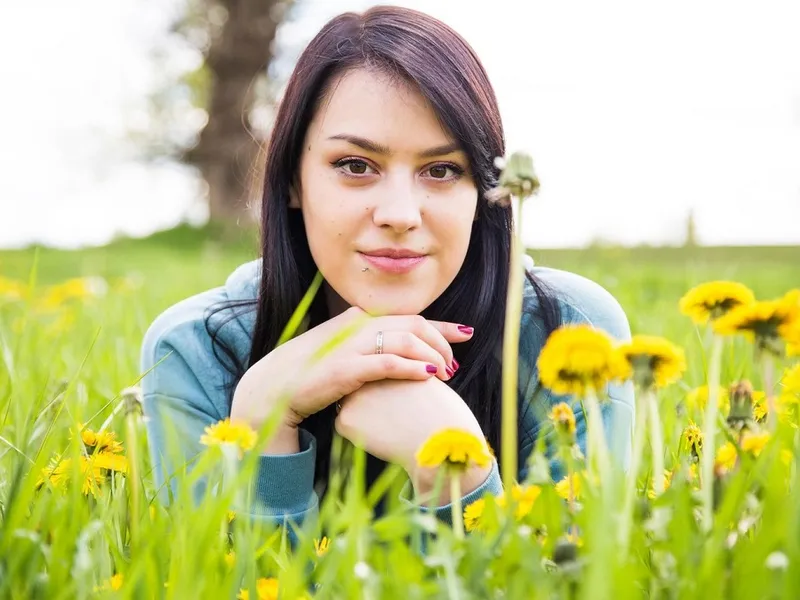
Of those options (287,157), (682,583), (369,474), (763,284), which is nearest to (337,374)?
(369,474)

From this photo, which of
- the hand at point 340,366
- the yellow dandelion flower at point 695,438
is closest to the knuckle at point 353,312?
the hand at point 340,366

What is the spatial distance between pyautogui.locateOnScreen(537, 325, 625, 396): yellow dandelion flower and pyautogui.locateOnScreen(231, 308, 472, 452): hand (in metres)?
0.63

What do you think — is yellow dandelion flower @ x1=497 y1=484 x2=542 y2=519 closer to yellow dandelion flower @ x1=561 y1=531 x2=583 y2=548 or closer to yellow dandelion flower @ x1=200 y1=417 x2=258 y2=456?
yellow dandelion flower @ x1=561 y1=531 x2=583 y2=548

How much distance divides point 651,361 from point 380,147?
80 centimetres

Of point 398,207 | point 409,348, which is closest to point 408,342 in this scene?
point 409,348

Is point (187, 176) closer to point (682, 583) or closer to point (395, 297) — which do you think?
point (395, 297)

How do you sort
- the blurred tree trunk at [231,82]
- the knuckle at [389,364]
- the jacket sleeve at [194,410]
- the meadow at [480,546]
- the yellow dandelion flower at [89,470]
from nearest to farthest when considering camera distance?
the meadow at [480,546], the yellow dandelion flower at [89,470], the knuckle at [389,364], the jacket sleeve at [194,410], the blurred tree trunk at [231,82]

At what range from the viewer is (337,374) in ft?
4.17

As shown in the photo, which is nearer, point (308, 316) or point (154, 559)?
point (154, 559)

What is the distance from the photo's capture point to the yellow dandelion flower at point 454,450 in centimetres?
68

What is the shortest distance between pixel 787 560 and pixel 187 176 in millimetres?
12104

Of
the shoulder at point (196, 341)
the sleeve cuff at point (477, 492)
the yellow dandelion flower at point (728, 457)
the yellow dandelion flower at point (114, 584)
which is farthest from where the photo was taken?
the shoulder at point (196, 341)

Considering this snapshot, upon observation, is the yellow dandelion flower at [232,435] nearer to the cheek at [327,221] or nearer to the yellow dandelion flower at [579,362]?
the yellow dandelion flower at [579,362]

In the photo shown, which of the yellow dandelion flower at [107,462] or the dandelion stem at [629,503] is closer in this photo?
the dandelion stem at [629,503]
